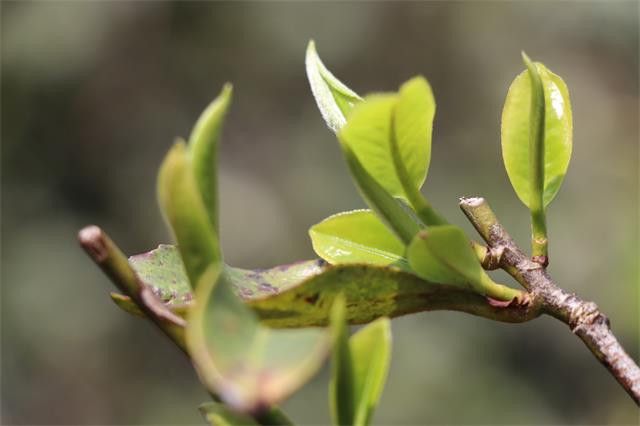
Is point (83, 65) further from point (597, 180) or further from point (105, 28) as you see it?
point (597, 180)

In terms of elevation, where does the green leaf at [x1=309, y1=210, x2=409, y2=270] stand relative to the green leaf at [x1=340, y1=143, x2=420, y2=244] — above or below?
below

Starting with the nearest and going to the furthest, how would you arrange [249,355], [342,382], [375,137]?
[249,355] → [342,382] → [375,137]

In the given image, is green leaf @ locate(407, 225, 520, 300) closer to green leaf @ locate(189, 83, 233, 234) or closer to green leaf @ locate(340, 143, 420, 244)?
green leaf @ locate(340, 143, 420, 244)

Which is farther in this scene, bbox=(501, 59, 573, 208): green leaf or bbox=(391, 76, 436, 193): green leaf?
bbox=(501, 59, 573, 208): green leaf

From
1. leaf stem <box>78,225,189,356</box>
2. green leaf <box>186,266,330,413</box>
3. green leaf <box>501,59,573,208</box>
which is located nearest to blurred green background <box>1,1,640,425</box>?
green leaf <box>501,59,573,208</box>

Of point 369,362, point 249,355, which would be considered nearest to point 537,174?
point 369,362

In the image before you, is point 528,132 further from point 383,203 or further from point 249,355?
point 249,355

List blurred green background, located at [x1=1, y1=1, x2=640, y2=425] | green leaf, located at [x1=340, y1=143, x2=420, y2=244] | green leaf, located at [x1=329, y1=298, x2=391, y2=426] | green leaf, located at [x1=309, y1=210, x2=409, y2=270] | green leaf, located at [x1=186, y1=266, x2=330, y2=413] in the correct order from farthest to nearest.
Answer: blurred green background, located at [x1=1, y1=1, x2=640, y2=425]
green leaf, located at [x1=309, y1=210, x2=409, y2=270]
green leaf, located at [x1=340, y1=143, x2=420, y2=244]
green leaf, located at [x1=329, y1=298, x2=391, y2=426]
green leaf, located at [x1=186, y1=266, x2=330, y2=413]
